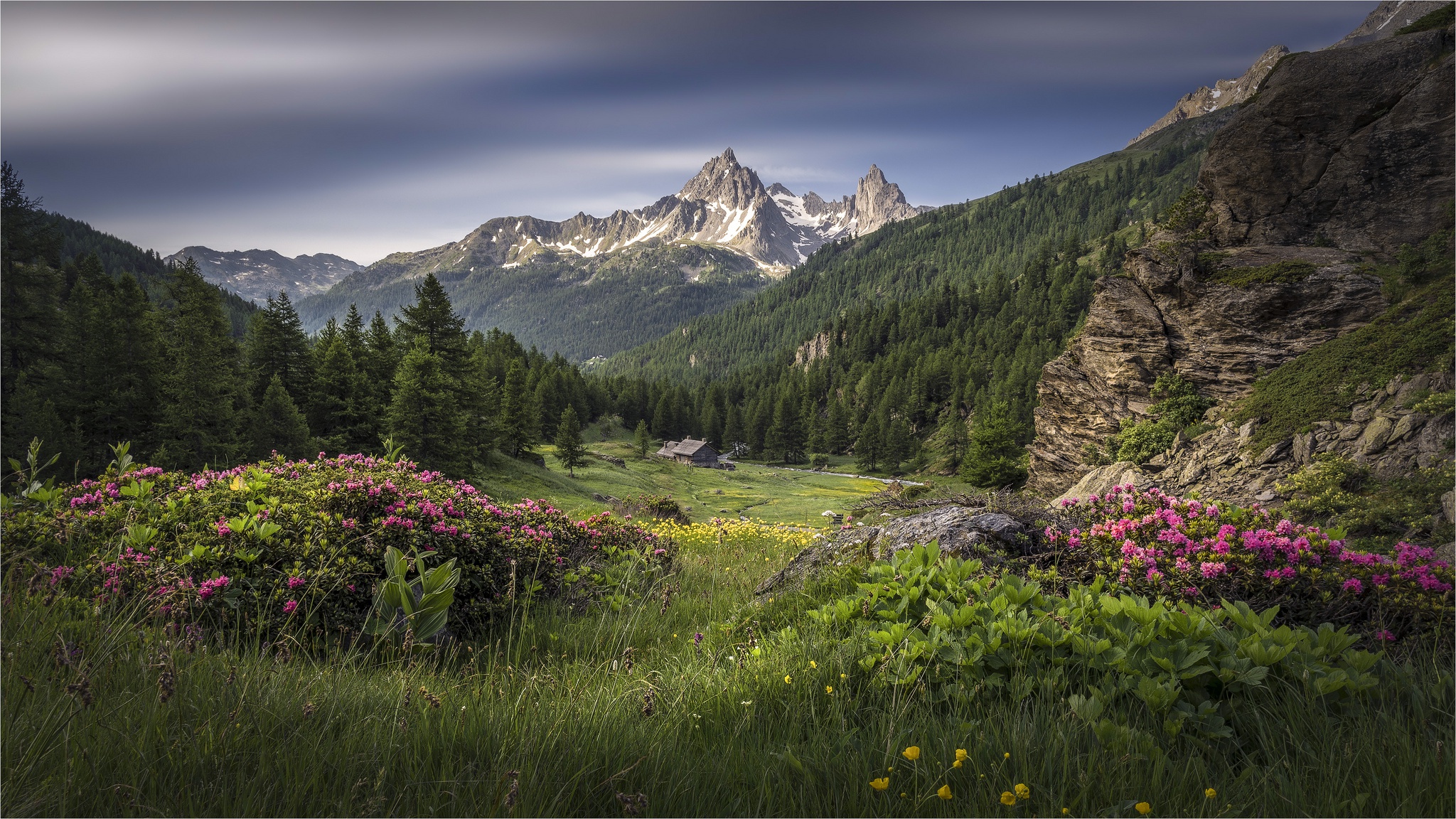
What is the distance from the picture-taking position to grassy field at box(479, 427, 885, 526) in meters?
38.8

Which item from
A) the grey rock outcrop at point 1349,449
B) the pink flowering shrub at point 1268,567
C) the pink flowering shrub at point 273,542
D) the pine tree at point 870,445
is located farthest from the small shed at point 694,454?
the pink flowering shrub at point 1268,567

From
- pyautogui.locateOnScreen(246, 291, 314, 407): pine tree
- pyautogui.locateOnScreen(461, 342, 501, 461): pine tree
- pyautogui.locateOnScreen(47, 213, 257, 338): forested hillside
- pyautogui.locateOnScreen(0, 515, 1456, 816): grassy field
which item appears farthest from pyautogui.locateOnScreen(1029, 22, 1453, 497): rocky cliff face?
pyautogui.locateOnScreen(47, 213, 257, 338): forested hillside

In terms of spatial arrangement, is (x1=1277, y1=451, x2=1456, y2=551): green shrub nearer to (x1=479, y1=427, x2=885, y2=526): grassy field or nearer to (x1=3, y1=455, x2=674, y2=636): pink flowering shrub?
(x1=3, y1=455, x2=674, y2=636): pink flowering shrub

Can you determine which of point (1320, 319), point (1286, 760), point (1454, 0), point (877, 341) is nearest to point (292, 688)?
point (1286, 760)

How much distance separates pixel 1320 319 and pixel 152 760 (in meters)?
29.1

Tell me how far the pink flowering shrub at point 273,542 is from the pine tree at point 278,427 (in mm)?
33128

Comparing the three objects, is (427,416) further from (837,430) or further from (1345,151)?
(837,430)

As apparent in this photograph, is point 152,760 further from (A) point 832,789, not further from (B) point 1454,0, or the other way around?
(B) point 1454,0

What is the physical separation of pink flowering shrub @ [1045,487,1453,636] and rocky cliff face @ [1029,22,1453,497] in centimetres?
1487

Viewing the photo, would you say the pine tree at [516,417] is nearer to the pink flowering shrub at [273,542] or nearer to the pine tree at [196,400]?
the pine tree at [196,400]

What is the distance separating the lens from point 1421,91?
19.4 m

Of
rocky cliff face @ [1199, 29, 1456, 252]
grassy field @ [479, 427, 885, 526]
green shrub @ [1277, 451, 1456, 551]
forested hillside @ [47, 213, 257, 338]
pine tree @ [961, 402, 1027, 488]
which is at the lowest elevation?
grassy field @ [479, 427, 885, 526]

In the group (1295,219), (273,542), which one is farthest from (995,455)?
(273,542)

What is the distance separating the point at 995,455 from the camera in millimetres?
52188
